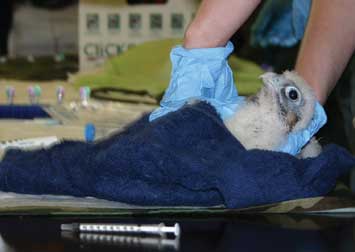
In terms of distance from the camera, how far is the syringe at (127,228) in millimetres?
865

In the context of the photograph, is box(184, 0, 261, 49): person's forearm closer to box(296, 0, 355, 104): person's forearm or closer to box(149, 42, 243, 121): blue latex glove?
box(149, 42, 243, 121): blue latex glove

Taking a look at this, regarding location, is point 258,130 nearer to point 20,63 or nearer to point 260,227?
point 260,227

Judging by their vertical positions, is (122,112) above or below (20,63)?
above

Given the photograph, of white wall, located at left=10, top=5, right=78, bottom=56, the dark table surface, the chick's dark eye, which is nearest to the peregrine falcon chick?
the chick's dark eye

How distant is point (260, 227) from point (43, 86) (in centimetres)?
139

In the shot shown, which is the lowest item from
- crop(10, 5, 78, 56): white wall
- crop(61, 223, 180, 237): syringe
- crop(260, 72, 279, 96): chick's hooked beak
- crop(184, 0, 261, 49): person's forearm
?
crop(10, 5, 78, 56): white wall

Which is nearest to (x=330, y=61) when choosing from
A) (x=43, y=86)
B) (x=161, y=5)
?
(x=43, y=86)

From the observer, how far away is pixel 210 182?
2.98 ft

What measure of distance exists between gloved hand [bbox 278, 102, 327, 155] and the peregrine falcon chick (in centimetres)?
1

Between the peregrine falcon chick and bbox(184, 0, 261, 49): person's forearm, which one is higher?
bbox(184, 0, 261, 49): person's forearm

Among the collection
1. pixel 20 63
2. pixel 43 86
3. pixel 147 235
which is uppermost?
pixel 147 235

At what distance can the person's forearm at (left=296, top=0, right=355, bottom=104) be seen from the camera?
44.0 inches

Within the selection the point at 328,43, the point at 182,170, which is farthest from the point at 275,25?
the point at 182,170

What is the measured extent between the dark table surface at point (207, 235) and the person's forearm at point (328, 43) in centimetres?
26
